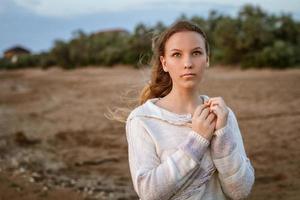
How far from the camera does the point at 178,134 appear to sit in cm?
193

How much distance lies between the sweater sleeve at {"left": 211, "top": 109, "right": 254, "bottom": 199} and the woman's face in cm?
24

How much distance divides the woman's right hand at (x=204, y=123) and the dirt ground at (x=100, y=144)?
2.82ft

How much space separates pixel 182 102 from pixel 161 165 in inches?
12.5

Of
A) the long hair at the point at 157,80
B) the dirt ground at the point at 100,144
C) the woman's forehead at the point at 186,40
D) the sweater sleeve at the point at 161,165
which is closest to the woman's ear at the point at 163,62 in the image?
the long hair at the point at 157,80

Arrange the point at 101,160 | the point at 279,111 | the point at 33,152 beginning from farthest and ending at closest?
the point at 279,111 < the point at 33,152 < the point at 101,160

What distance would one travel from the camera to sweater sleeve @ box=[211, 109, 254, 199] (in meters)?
1.86

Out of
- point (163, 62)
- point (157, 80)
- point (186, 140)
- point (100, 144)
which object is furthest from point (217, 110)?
point (100, 144)

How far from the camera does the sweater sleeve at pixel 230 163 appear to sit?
1856 millimetres

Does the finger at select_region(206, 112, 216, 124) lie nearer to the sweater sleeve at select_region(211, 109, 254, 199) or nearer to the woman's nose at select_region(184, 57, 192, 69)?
the sweater sleeve at select_region(211, 109, 254, 199)

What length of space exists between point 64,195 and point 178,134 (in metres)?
3.90

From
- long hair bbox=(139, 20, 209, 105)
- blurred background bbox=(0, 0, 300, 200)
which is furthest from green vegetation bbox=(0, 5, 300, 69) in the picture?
long hair bbox=(139, 20, 209, 105)

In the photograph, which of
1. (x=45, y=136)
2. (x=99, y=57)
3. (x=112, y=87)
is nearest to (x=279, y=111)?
(x=45, y=136)

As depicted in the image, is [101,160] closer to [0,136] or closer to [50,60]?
[0,136]

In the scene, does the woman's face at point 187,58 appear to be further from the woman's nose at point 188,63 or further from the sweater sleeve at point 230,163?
the sweater sleeve at point 230,163
